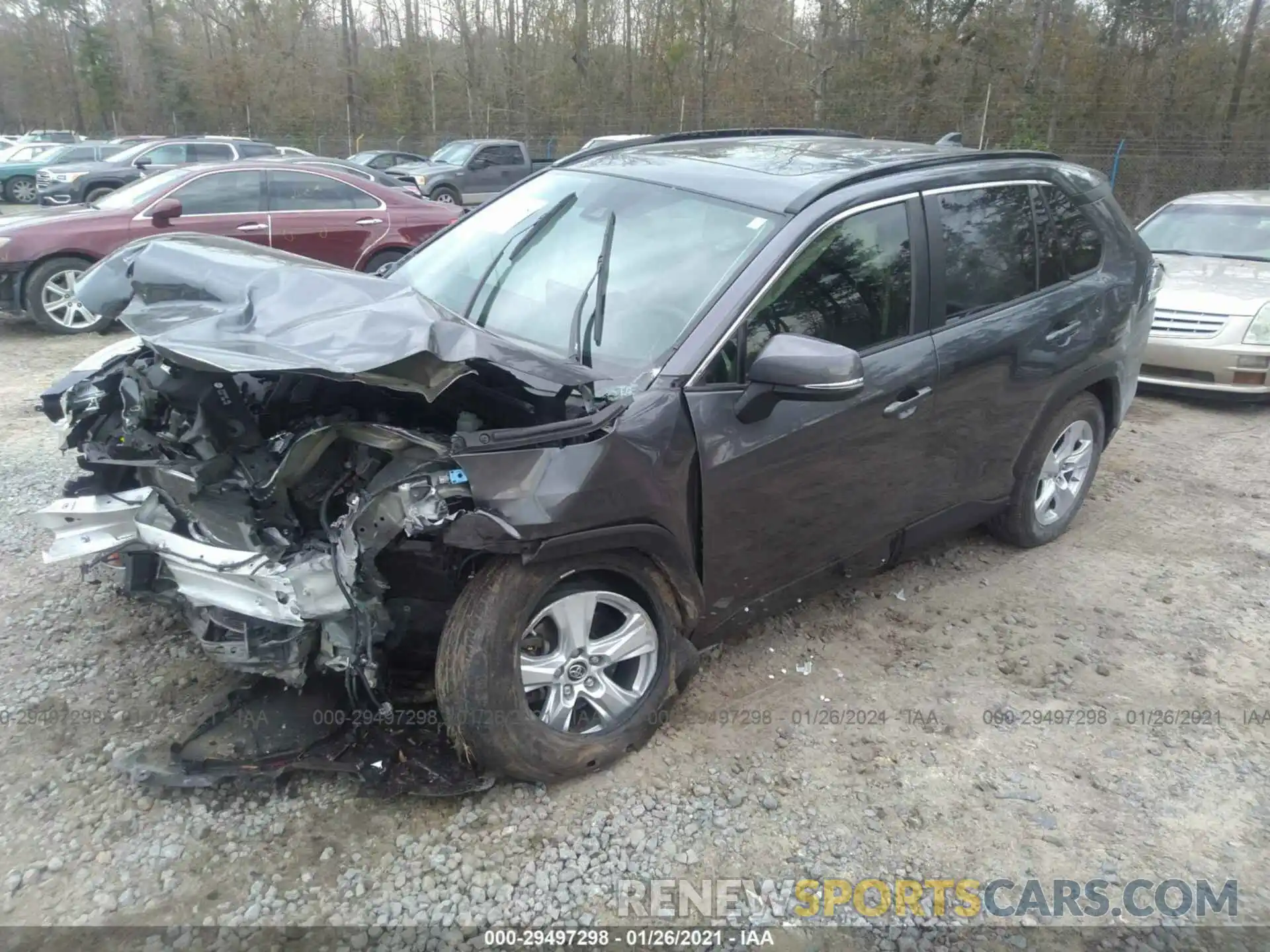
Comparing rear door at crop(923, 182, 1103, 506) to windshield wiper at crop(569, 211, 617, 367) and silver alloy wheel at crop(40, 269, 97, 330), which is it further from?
silver alloy wheel at crop(40, 269, 97, 330)

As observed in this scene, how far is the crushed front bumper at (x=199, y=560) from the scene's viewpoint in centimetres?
258

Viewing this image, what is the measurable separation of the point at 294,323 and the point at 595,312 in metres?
1.01

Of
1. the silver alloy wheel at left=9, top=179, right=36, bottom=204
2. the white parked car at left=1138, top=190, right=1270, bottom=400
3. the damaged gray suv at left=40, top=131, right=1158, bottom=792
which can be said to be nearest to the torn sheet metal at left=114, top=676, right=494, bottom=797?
the damaged gray suv at left=40, top=131, right=1158, bottom=792

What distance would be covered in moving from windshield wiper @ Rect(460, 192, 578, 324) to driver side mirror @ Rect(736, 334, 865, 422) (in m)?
1.25

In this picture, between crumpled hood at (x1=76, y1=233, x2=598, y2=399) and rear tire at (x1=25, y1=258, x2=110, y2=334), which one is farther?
rear tire at (x1=25, y1=258, x2=110, y2=334)

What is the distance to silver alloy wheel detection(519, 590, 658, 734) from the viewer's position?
2809 mm

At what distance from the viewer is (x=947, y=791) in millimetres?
2979

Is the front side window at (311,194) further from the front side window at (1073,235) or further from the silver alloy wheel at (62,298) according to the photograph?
the front side window at (1073,235)

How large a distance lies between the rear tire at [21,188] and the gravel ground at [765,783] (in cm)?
2272

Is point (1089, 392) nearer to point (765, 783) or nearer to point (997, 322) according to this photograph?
point (997, 322)

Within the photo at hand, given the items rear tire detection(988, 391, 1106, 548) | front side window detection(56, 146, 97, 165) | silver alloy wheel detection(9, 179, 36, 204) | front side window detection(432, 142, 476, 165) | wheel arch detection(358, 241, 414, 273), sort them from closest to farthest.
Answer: rear tire detection(988, 391, 1106, 548) → wheel arch detection(358, 241, 414, 273) → front side window detection(432, 142, 476, 165) → silver alloy wheel detection(9, 179, 36, 204) → front side window detection(56, 146, 97, 165)

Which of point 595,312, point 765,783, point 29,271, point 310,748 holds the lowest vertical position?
point 765,783

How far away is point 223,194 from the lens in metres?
9.27

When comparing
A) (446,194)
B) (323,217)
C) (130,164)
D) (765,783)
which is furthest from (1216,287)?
(130,164)
